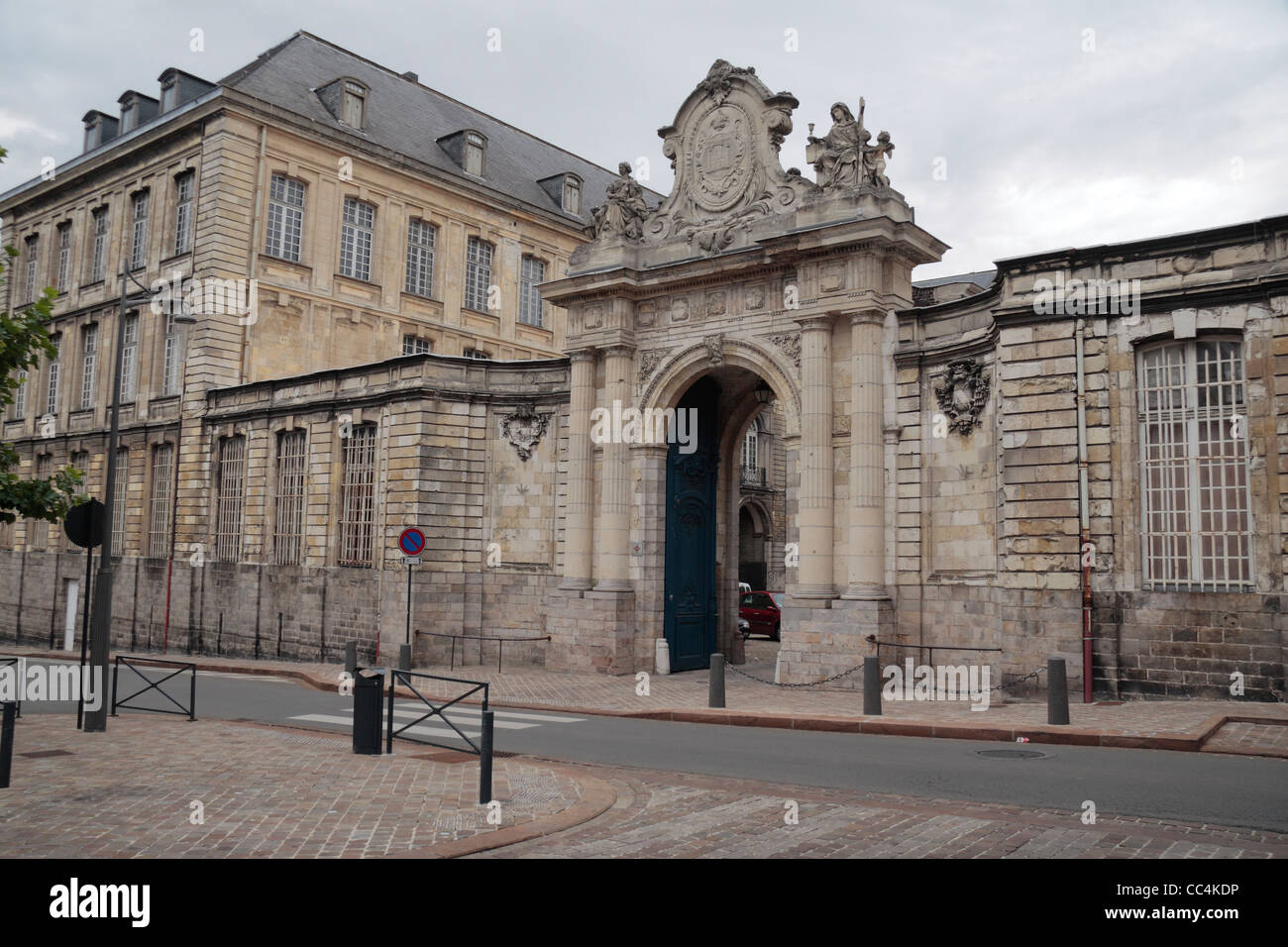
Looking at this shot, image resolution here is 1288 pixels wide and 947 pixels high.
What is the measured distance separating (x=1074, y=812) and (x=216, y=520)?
82.0ft

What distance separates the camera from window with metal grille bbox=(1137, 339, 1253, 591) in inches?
540

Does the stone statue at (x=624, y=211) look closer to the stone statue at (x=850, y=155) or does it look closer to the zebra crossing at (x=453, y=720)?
the stone statue at (x=850, y=155)

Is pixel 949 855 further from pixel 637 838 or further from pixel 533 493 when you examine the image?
pixel 533 493

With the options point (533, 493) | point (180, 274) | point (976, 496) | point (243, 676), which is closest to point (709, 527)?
point (533, 493)

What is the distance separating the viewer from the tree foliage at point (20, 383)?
1203 cm

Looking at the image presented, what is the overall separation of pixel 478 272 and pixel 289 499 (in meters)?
12.9

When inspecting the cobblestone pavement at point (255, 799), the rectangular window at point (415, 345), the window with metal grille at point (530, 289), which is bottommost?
the cobblestone pavement at point (255, 799)

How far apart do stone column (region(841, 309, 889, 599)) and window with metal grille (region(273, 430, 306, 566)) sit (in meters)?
14.1

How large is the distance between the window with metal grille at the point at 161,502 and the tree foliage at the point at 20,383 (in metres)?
17.3

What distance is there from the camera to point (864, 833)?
289 inches

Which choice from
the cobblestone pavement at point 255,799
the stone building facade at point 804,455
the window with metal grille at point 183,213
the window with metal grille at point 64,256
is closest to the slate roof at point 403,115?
the window with metal grille at point 183,213

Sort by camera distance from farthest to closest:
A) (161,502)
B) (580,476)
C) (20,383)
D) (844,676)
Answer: (161,502), (580,476), (844,676), (20,383)

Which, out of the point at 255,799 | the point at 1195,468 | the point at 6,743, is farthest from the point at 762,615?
the point at 6,743

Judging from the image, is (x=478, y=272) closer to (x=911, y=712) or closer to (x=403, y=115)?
(x=403, y=115)
